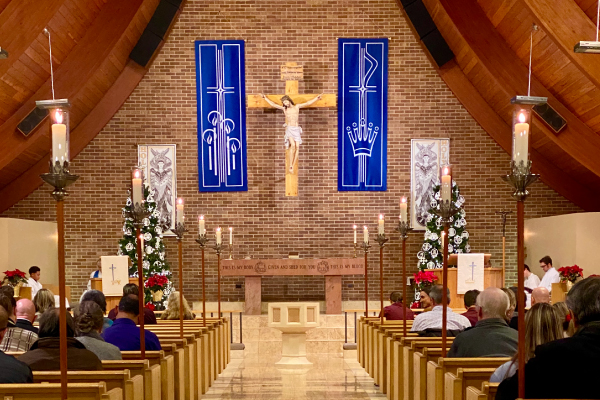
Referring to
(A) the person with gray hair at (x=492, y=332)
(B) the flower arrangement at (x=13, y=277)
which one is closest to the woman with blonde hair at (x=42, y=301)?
(A) the person with gray hair at (x=492, y=332)

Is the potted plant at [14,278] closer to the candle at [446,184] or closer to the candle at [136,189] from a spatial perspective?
the candle at [136,189]

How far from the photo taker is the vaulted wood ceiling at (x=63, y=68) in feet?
32.9

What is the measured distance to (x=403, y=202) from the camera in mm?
7250

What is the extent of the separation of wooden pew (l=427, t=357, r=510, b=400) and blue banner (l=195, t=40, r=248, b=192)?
1020 cm

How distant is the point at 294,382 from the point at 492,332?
419cm

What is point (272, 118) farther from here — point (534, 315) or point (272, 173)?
point (534, 315)

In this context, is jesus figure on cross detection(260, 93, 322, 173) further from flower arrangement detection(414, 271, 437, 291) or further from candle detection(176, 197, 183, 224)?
candle detection(176, 197, 183, 224)

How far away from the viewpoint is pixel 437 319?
6.44 metres

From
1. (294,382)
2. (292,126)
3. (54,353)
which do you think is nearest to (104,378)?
(54,353)

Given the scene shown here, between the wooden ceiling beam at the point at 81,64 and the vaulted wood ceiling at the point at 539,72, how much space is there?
5388 mm

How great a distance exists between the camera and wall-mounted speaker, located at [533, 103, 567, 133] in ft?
39.5

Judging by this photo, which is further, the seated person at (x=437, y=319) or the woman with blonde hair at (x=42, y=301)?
the woman with blonde hair at (x=42, y=301)

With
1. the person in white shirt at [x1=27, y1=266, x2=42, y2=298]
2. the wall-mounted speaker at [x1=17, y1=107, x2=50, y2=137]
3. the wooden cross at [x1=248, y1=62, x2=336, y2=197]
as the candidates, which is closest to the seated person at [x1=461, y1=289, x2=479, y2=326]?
the wooden cross at [x1=248, y1=62, x2=336, y2=197]

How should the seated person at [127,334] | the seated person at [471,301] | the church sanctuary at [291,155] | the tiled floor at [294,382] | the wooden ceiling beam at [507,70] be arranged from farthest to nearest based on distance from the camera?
the church sanctuary at [291,155]
the wooden ceiling beam at [507,70]
the tiled floor at [294,382]
the seated person at [471,301]
the seated person at [127,334]
